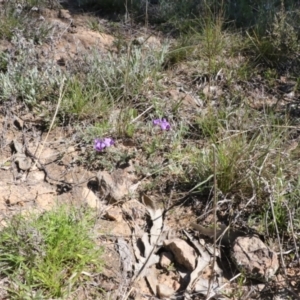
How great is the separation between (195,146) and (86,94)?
2.86 ft

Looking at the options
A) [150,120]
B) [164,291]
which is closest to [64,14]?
[150,120]

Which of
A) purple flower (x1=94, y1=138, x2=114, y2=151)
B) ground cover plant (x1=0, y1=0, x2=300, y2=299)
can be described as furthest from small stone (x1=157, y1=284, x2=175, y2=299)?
purple flower (x1=94, y1=138, x2=114, y2=151)

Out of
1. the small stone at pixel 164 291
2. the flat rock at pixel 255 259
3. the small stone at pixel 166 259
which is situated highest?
the flat rock at pixel 255 259

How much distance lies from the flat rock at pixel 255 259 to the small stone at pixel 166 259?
33 centimetres

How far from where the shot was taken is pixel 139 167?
119 inches

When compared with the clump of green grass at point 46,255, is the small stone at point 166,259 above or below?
below

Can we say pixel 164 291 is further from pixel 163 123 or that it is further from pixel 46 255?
pixel 163 123

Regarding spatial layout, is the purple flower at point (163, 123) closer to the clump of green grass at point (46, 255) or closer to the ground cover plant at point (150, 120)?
the ground cover plant at point (150, 120)

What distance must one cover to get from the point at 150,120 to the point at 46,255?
142 centimetres

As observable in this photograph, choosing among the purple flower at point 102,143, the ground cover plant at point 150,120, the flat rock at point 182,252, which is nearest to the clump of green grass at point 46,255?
the ground cover plant at point 150,120

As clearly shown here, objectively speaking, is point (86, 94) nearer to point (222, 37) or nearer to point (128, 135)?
point (128, 135)

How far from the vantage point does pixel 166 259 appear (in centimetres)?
254

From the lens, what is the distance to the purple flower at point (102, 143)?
3033mm

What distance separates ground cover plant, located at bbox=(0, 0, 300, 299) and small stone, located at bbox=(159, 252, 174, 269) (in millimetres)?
41
